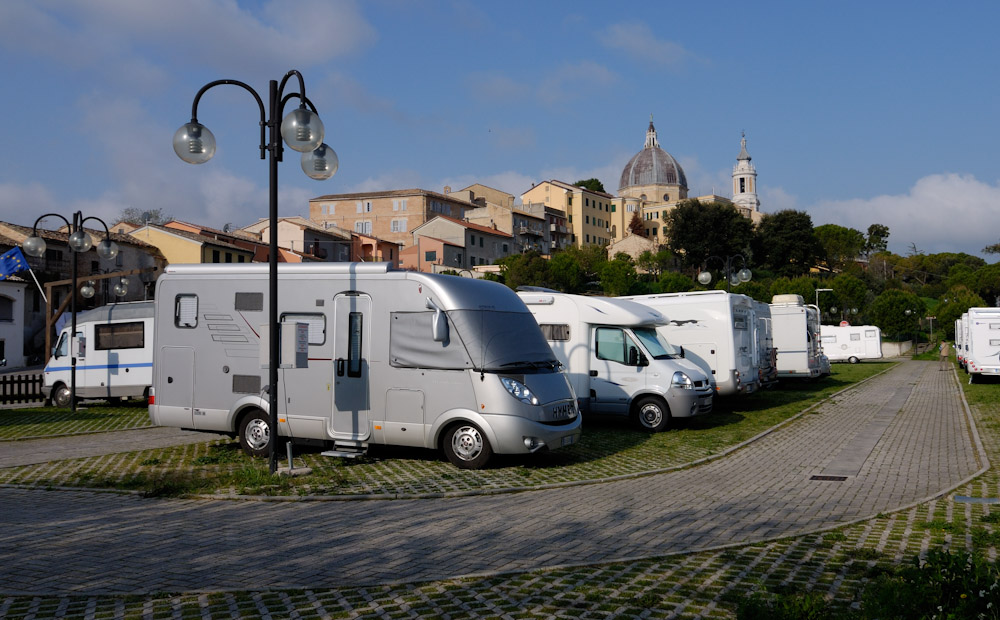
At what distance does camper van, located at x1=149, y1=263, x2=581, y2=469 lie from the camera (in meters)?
11.2

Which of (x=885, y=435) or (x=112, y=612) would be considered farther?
(x=885, y=435)

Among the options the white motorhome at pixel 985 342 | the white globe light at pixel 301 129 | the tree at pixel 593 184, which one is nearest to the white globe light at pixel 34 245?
the white globe light at pixel 301 129

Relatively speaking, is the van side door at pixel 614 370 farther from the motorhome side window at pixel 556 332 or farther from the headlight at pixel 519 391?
the headlight at pixel 519 391

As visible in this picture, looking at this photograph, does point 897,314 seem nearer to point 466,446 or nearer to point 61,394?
A: point 61,394

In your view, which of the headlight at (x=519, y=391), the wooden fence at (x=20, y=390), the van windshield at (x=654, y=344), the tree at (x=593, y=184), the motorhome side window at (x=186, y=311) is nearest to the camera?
the headlight at (x=519, y=391)

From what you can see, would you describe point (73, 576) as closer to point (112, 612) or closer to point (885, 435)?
point (112, 612)

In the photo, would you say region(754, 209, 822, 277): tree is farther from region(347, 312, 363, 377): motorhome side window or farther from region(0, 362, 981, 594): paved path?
region(347, 312, 363, 377): motorhome side window

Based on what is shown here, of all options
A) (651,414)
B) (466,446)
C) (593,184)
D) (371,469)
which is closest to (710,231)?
(593,184)

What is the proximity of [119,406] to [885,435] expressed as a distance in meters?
19.3

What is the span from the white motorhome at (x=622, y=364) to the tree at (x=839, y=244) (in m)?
108

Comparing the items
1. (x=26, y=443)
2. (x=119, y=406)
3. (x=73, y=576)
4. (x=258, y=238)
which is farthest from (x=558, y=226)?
(x=73, y=576)

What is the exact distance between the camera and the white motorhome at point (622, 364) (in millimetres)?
15797

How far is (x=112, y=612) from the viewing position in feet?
17.3

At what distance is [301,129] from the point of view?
390 inches
